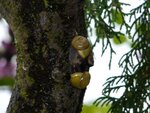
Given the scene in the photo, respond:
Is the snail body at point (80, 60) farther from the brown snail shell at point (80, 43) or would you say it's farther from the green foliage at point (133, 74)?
the green foliage at point (133, 74)

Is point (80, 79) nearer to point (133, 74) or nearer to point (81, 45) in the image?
point (81, 45)

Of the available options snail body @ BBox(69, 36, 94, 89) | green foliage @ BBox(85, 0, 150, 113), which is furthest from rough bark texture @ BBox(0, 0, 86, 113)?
green foliage @ BBox(85, 0, 150, 113)

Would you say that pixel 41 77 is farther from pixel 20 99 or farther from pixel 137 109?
pixel 137 109

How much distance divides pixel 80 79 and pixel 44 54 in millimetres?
130

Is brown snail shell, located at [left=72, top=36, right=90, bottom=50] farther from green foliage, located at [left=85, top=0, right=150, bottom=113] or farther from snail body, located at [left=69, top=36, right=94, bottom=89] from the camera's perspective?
green foliage, located at [left=85, top=0, right=150, bottom=113]

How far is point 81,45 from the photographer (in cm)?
102

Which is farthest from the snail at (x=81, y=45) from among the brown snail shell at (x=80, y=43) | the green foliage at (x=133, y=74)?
the green foliage at (x=133, y=74)

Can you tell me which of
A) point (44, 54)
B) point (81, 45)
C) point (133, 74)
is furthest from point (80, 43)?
point (133, 74)

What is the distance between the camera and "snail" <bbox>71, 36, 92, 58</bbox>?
1.02m

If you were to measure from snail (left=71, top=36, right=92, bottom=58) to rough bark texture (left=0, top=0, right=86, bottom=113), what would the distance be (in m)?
0.02

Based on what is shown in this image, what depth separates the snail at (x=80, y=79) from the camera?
1006 mm

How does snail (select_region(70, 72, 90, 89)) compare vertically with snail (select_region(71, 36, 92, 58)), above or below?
below

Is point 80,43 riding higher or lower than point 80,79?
higher

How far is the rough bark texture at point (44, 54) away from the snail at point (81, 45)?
0.08 feet
